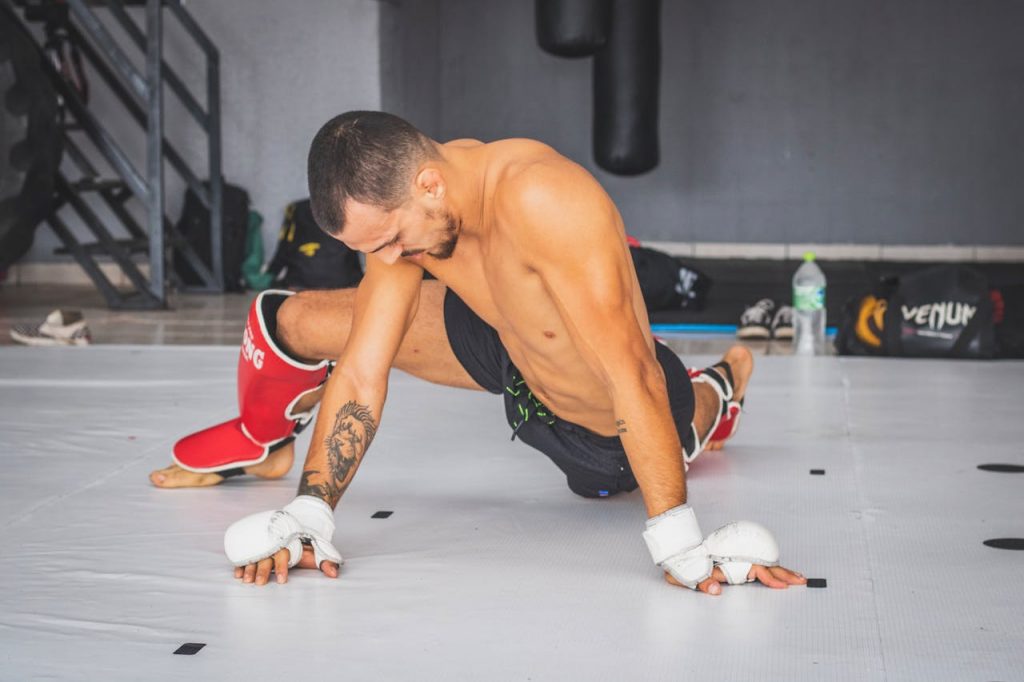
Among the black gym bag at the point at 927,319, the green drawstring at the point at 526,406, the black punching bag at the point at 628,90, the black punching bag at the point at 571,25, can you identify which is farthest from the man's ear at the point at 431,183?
the black punching bag at the point at 628,90

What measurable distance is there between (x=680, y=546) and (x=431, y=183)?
1.97 ft

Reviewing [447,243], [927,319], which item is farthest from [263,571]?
[927,319]

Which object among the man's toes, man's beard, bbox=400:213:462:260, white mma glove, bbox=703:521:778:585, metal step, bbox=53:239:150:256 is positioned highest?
man's beard, bbox=400:213:462:260

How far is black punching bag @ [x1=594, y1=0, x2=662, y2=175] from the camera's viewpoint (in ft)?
20.5

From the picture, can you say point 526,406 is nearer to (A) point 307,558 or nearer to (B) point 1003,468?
(A) point 307,558

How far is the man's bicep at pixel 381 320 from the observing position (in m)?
1.98

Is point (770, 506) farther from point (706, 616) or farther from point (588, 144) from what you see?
point (588, 144)

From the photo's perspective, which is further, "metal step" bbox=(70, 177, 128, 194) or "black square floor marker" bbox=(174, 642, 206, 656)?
"metal step" bbox=(70, 177, 128, 194)

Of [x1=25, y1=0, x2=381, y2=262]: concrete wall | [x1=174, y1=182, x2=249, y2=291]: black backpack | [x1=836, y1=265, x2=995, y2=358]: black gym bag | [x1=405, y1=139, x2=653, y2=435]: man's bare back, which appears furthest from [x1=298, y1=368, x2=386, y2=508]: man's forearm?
[x1=25, y1=0, x2=381, y2=262]: concrete wall

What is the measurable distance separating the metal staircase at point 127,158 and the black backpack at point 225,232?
7 centimetres

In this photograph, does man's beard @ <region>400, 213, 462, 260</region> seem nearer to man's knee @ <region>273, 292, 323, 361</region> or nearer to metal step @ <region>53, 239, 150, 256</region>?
man's knee @ <region>273, 292, 323, 361</region>

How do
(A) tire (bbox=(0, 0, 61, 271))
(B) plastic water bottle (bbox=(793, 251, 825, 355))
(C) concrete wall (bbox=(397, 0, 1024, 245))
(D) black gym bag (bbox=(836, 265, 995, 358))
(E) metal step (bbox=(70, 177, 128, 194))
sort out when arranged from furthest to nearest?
(C) concrete wall (bbox=(397, 0, 1024, 245)) → (E) metal step (bbox=(70, 177, 128, 194)) → (A) tire (bbox=(0, 0, 61, 271)) → (B) plastic water bottle (bbox=(793, 251, 825, 355)) → (D) black gym bag (bbox=(836, 265, 995, 358))

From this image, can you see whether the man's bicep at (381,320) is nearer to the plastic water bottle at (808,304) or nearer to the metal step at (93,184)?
the plastic water bottle at (808,304)

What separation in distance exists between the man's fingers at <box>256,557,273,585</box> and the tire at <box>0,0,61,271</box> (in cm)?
390
